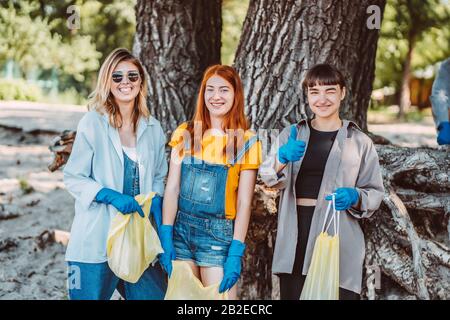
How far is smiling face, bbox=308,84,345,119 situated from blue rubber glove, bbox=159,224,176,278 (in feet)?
3.13

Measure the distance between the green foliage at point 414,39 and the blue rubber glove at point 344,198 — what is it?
7721 mm

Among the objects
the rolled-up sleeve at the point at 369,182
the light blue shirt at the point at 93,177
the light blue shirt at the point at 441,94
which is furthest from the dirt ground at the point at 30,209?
the light blue shirt at the point at 441,94

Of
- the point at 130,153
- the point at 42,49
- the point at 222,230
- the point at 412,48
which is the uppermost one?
the point at 412,48

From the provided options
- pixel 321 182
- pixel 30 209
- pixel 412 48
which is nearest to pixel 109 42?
pixel 412 48

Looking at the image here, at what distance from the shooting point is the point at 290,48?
163 inches

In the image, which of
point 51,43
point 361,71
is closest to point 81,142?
point 361,71

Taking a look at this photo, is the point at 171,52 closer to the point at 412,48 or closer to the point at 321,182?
the point at 321,182

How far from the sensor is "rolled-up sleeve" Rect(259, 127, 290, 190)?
10.3ft

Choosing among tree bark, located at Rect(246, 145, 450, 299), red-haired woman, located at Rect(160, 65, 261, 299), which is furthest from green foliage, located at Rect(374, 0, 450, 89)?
red-haired woman, located at Rect(160, 65, 261, 299)

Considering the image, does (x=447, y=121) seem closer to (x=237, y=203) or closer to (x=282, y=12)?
(x=282, y=12)

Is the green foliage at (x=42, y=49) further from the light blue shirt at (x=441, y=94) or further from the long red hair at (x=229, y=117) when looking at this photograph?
the long red hair at (x=229, y=117)

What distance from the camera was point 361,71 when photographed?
4441 millimetres

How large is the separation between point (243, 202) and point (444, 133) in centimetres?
232
